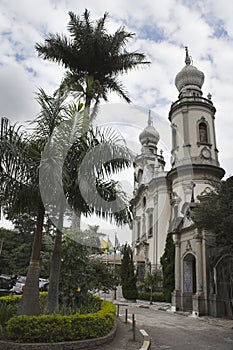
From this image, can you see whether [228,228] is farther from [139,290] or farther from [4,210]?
[139,290]

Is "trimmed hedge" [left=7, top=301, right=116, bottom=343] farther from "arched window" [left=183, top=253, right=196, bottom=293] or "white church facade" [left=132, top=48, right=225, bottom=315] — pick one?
"arched window" [left=183, top=253, right=196, bottom=293]

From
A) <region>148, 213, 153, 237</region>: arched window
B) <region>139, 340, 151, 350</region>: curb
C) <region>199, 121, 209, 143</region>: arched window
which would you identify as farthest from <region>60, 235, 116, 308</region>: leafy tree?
<region>148, 213, 153, 237</region>: arched window

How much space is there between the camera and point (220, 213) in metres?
12.7

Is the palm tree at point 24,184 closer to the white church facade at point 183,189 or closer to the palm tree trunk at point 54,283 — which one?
the palm tree trunk at point 54,283

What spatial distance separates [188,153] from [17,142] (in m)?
20.4

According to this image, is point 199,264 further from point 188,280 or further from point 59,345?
point 59,345

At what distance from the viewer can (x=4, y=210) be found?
9.34 m

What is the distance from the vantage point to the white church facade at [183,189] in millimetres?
19562

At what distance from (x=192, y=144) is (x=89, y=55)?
15018mm

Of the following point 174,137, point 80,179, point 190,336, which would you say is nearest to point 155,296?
point 174,137

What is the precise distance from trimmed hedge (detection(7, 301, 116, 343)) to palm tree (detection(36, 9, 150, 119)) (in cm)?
953

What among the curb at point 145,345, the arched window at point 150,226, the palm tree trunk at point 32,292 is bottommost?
the curb at point 145,345

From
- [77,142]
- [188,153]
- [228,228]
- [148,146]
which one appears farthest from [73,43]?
[148,146]

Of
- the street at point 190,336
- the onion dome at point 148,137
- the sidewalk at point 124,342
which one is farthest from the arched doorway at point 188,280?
the onion dome at point 148,137
